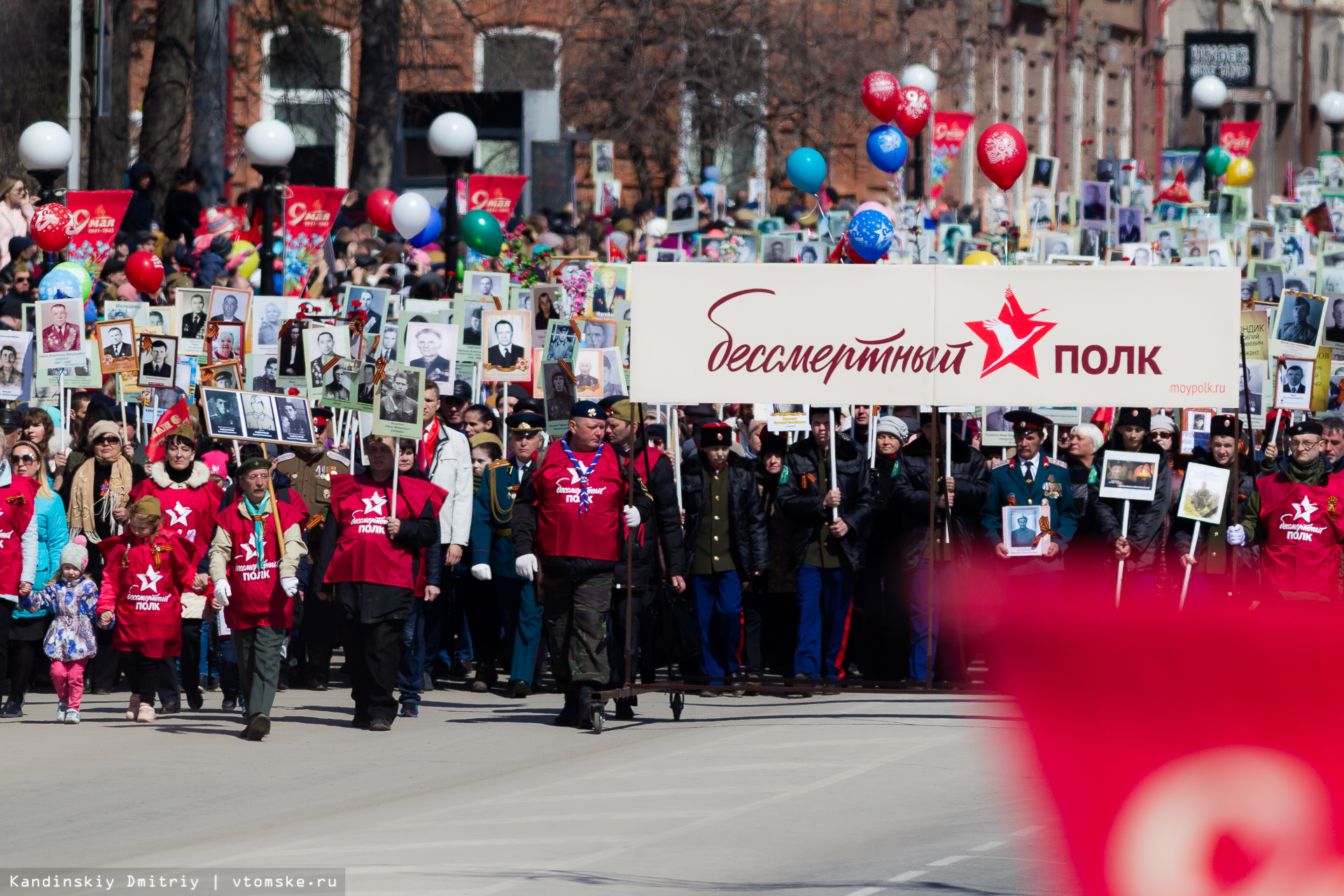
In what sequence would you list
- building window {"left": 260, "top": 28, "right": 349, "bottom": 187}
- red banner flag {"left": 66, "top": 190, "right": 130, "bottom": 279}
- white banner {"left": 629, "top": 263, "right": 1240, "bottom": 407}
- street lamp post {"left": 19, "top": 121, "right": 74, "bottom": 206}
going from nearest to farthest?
1. white banner {"left": 629, "top": 263, "right": 1240, "bottom": 407}
2. red banner flag {"left": 66, "top": 190, "right": 130, "bottom": 279}
3. street lamp post {"left": 19, "top": 121, "right": 74, "bottom": 206}
4. building window {"left": 260, "top": 28, "right": 349, "bottom": 187}

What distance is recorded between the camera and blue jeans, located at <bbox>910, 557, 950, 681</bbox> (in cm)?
1379

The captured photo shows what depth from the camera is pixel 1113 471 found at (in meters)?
13.8

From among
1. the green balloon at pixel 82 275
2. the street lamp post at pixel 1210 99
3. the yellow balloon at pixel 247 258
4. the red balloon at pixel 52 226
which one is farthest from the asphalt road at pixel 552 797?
the street lamp post at pixel 1210 99

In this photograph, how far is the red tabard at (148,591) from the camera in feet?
42.1

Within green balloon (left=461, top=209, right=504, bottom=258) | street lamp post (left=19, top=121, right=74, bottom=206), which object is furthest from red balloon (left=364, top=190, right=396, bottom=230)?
street lamp post (left=19, top=121, right=74, bottom=206)

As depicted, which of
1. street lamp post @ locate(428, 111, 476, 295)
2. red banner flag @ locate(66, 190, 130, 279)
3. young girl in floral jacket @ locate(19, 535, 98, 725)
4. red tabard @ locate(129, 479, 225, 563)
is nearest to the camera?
young girl in floral jacket @ locate(19, 535, 98, 725)

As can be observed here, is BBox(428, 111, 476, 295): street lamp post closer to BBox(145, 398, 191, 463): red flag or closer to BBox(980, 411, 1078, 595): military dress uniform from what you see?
BBox(145, 398, 191, 463): red flag

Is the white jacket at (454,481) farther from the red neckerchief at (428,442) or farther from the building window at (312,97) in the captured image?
the building window at (312,97)

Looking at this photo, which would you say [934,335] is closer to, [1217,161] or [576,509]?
[576,509]

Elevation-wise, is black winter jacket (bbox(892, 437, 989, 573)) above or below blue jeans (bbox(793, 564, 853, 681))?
above

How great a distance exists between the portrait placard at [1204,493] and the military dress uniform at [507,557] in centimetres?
376

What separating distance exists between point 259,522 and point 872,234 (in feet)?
20.3

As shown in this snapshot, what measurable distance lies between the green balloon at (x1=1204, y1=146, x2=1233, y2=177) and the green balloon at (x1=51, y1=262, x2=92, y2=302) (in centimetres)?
1675

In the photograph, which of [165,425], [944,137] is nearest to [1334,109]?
[944,137]
